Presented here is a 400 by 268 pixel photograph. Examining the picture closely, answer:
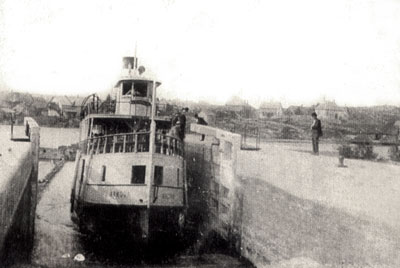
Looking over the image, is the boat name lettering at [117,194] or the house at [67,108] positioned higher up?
the house at [67,108]

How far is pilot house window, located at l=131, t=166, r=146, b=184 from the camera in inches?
523

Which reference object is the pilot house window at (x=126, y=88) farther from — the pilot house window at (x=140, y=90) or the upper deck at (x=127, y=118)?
the pilot house window at (x=140, y=90)

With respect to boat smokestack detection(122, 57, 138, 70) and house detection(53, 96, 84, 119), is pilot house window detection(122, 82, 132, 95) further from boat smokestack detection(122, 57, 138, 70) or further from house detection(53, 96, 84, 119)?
house detection(53, 96, 84, 119)

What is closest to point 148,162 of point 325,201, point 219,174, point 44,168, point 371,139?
point 219,174

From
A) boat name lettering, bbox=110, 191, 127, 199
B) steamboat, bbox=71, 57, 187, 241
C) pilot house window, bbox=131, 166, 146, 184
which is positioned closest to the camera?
steamboat, bbox=71, 57, 187, 241

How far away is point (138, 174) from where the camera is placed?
43.9 ft

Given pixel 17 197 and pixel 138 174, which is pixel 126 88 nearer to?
pixel 138 174

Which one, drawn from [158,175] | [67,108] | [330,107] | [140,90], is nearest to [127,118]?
[140,90]

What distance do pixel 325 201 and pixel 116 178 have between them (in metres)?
7.11

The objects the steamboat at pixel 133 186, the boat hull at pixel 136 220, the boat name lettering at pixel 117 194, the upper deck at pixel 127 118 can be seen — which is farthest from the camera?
the upper deck at pixel 127 118

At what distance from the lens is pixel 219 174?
583 inches

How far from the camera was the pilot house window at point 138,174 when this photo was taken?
13.3 m

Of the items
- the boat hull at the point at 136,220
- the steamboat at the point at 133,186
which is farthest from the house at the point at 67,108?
the boat hull at the point at 136,220

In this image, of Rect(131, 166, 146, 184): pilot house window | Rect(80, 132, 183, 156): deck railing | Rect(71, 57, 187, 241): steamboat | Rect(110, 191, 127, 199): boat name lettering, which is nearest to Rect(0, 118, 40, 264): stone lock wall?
Rect(71, 57, 187, 241): steamboat
